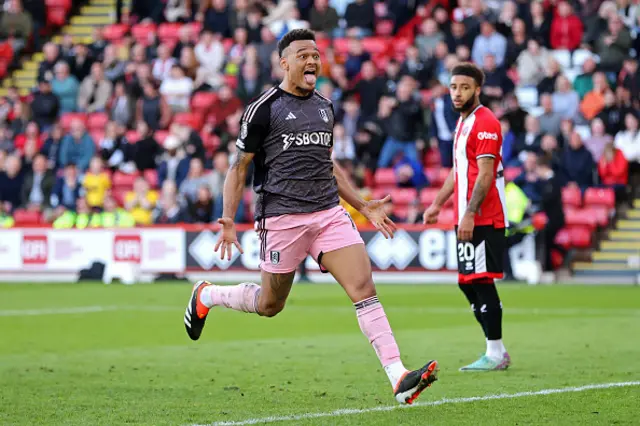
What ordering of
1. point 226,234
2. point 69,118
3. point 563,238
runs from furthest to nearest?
point 69,118 < point 563,238 < point 226,234

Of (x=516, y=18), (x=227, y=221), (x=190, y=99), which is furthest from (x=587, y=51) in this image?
(x=227, y=221)

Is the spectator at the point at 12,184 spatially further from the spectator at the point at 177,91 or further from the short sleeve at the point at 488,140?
the short sleeve at the point at 488,140

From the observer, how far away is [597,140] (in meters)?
22.5

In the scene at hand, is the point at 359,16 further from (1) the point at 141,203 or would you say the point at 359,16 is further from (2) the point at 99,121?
(1) the point at 141,203

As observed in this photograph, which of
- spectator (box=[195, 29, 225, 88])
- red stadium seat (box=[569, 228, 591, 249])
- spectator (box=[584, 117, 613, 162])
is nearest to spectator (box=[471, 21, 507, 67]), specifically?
spectator (box=[584, 117, 613, 162])

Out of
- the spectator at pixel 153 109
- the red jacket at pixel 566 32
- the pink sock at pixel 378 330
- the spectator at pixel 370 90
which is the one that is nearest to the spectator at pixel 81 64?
the spectator at pixel 153 109

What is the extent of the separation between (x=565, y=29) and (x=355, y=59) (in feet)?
14.5

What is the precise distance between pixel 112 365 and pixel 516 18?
16.4m

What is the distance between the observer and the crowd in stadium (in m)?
23.2

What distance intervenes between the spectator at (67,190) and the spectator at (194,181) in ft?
8.87

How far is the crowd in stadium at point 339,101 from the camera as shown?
2319cm

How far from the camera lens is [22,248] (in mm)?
23984

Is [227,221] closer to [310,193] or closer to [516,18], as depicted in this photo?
[310,193]

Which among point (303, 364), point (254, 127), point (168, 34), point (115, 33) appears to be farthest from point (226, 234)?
point (115, 33)
